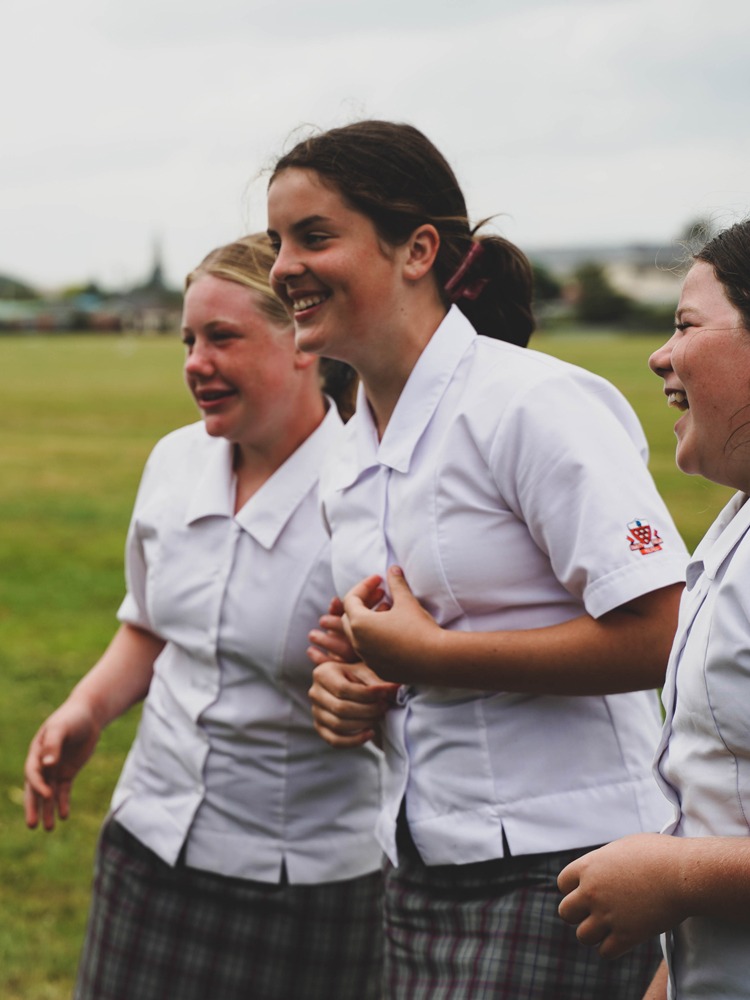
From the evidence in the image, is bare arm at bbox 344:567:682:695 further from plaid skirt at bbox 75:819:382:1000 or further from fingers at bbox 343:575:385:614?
plaid skirt at bbox 75:819:382:1000

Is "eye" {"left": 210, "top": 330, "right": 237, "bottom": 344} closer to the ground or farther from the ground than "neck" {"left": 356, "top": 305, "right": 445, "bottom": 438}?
closer to the ground

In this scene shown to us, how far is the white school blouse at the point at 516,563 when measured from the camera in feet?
7.92

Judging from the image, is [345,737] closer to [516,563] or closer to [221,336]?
[516,563]

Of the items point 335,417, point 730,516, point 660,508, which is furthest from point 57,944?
point 730,516

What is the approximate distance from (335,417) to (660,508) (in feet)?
3.82

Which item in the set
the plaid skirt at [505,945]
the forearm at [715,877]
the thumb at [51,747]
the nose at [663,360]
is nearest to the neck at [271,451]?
the thumb at [51,747]

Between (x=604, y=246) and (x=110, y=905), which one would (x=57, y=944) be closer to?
(x=110, y=905)

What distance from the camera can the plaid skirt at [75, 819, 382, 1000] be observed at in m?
3.18

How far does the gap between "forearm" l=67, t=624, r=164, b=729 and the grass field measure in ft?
4.21

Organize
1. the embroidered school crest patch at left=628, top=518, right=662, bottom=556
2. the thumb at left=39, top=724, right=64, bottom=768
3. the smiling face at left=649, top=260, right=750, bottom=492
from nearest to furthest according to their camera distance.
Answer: the smiling face at left=649, top=260, right=750, bottom=492 → the embroidered school crest patch at left=628, top=518, right=662, bottom=556 → the thumb at left=39, top=724, right=64, bottom=768

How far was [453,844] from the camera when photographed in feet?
8.35

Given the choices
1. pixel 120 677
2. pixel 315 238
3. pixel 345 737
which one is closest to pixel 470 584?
pixel 345 737

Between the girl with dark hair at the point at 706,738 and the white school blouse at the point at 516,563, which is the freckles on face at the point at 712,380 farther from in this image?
the white school blouse at the point at 516,563

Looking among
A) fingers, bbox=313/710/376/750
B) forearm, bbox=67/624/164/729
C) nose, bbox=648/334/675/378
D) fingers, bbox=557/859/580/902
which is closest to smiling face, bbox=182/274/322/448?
forearm, bbox=67/624/164/729
